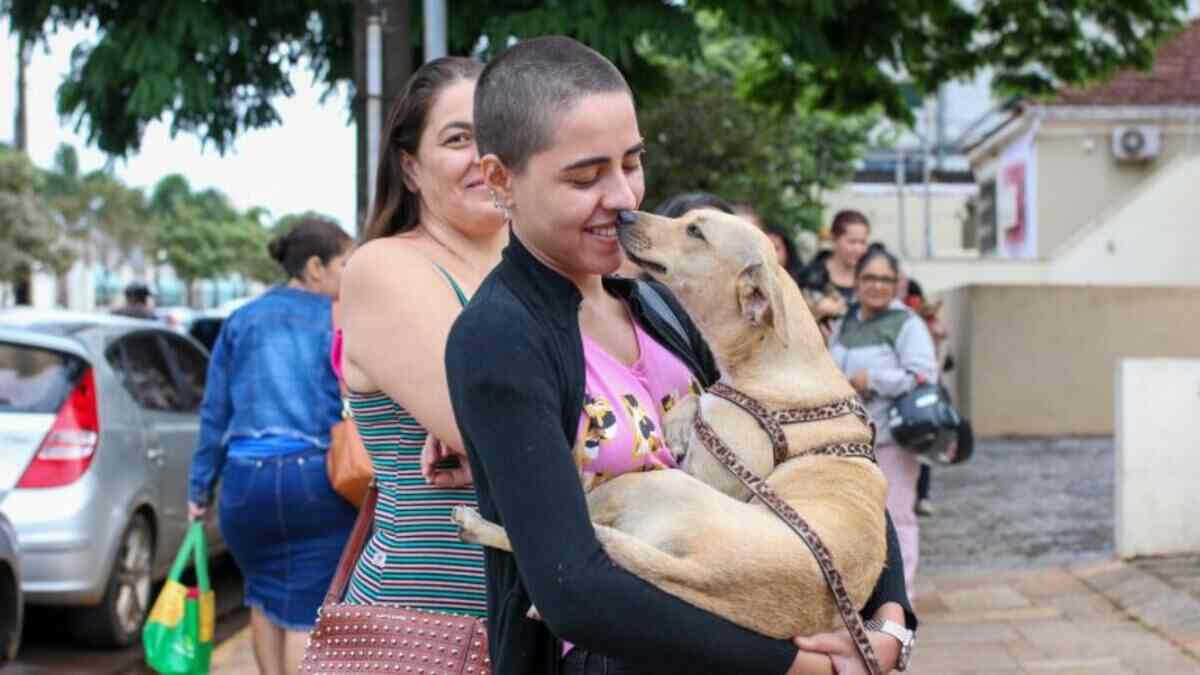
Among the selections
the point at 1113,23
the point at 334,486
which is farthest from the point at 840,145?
the point at 334,486

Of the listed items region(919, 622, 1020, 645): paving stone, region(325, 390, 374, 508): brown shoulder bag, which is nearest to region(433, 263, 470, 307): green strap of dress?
region(325, 390, 374, 508): brown shoulder bag

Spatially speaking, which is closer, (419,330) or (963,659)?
(419,330)

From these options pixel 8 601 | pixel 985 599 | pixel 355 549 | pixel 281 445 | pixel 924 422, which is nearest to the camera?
pixel 355 549

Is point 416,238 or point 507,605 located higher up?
point 416,238

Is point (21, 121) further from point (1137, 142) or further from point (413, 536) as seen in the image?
point (413, 536)

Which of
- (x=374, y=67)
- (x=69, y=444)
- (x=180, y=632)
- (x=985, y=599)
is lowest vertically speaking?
(x=985, y=599)

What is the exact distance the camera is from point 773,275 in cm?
251

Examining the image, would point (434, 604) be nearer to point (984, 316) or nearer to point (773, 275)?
point (773, 275)

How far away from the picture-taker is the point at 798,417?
230 cm

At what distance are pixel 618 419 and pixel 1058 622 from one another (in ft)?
20.6

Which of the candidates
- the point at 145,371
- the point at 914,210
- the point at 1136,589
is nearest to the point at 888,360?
the point at 1136,589

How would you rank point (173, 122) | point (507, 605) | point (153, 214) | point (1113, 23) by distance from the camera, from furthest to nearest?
point (153, 214) → point (1113, 23) → point (173, 122) → point (507, 605)

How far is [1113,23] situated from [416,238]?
1137cm

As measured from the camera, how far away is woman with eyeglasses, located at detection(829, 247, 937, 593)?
745cm
